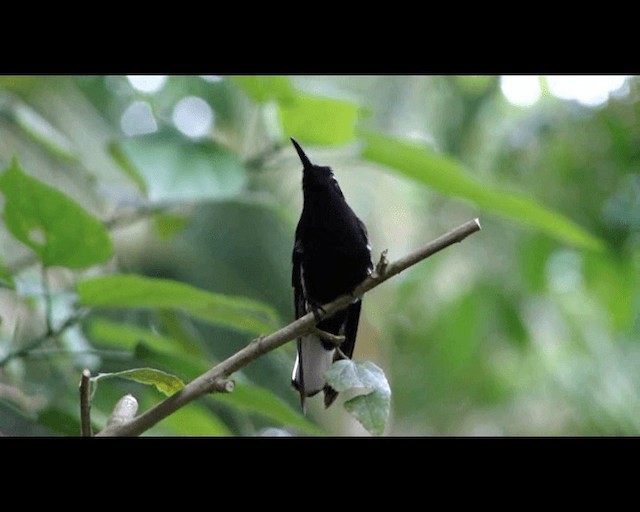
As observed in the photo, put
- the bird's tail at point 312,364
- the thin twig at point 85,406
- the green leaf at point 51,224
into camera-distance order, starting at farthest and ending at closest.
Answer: the bird's tail at point 312,364 < the green leaf at point 51,224 < the thin twig at point 85,406

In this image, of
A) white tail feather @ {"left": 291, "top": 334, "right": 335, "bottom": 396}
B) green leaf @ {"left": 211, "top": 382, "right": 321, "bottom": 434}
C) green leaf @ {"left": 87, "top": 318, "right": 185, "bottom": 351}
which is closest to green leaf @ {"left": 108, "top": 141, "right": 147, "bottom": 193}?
green leaf @ {"left": 87, "top": 318, "right": 185, "bottom": 351}

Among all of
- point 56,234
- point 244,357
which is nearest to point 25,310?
point 56,234

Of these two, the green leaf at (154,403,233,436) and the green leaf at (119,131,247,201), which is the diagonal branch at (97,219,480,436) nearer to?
the green leaf at (154,403,233,436)

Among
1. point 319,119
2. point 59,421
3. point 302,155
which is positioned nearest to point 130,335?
point 59,421

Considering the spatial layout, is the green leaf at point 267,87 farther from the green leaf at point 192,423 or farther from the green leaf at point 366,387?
the green leaf at point 366,387

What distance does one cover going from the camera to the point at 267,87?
2350 millimetres

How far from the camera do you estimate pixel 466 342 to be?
13.4ft

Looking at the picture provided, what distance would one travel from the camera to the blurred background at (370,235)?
2.21m

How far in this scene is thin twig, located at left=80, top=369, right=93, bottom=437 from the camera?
108cm

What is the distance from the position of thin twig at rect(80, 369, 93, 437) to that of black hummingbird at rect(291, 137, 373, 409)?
3.48 ft

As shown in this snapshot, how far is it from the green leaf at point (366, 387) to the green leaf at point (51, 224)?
1.75 ft

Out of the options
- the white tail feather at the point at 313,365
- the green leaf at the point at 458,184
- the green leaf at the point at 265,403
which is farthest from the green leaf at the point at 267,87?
the green leaf at the point at 265,403

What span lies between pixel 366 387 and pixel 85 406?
1.19ft
